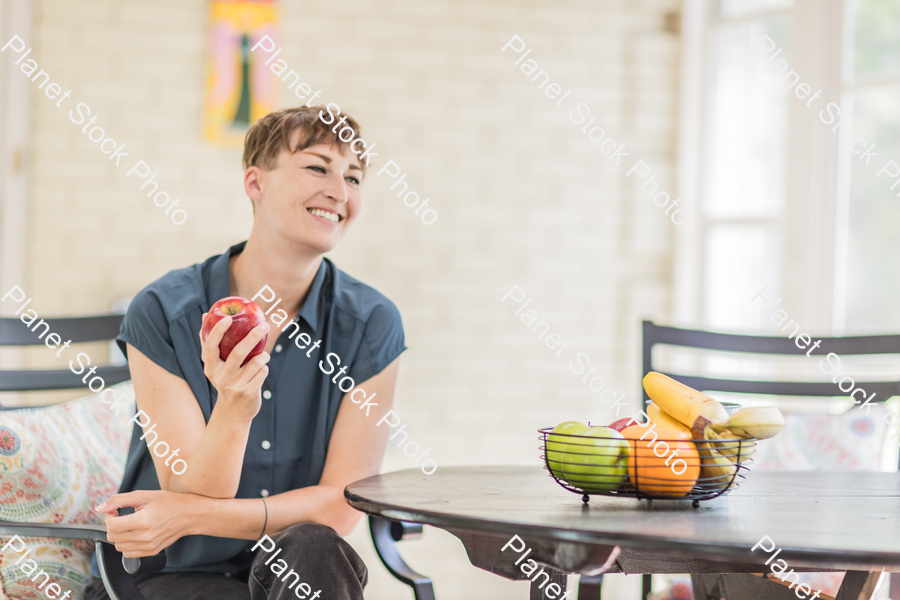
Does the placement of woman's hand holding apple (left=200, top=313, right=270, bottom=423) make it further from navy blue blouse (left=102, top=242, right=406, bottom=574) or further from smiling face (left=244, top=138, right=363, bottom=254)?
smiling face (left=244, top=138, right=363, bottom=254)

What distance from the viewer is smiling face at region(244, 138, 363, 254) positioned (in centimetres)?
162

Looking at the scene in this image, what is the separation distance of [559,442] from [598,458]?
0.19ft

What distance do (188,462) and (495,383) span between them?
1992 mm

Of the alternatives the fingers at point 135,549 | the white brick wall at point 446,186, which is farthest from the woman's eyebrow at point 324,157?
the white brick wall at point 446,186

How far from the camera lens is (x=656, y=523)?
949mm

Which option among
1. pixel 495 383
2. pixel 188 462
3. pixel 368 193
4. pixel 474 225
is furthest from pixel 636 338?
pixel 188 462

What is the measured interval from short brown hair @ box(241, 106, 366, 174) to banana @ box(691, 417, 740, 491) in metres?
0.98

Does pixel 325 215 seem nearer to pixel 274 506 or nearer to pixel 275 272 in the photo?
pixel 275 272

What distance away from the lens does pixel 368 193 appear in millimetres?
3199

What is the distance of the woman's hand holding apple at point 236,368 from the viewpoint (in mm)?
1249

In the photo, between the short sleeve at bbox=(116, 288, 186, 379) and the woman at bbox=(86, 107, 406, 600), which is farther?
the short sleeve at bbox=(116, 288, 186, 379)

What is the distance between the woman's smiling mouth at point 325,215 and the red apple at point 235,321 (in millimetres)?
383

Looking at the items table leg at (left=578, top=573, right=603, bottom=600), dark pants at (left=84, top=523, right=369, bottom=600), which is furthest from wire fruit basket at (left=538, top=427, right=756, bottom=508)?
dark pants at (left=84, top=523, right=369, bottom=600)

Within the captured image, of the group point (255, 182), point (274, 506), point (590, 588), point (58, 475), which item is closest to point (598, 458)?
point (590, 588)
